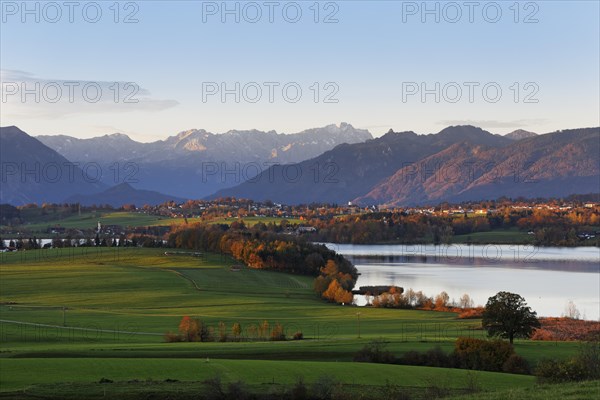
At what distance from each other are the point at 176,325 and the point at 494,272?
63.0 meters

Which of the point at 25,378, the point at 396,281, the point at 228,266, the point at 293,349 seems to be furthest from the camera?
the point at 228,266

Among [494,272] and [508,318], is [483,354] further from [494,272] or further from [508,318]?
[494,272]

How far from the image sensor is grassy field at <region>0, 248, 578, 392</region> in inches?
1346

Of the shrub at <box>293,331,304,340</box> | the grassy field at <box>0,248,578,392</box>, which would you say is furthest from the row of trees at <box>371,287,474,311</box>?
the shrub at <box>293,331,304,340</box>

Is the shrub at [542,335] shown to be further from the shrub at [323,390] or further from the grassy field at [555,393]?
the grassy field at [555,393]

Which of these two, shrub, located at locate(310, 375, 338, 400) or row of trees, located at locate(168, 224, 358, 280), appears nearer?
shrub, located at locate(310, 375, 338, 400)

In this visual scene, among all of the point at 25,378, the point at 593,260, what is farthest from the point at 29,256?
the point at 25,378

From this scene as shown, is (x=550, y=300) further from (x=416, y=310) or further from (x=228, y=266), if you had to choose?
(x=228, y=266)

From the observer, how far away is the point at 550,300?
→ 3219 inches

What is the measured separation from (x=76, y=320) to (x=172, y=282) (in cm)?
2841

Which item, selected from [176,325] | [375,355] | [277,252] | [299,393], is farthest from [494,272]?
[299,393]

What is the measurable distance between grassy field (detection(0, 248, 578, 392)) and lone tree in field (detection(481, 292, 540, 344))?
255 centimetres

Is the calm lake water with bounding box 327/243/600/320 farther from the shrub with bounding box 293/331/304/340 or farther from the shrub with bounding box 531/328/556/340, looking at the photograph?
the shrub with bounding box 293/331/304/340

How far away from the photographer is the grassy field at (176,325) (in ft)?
112
